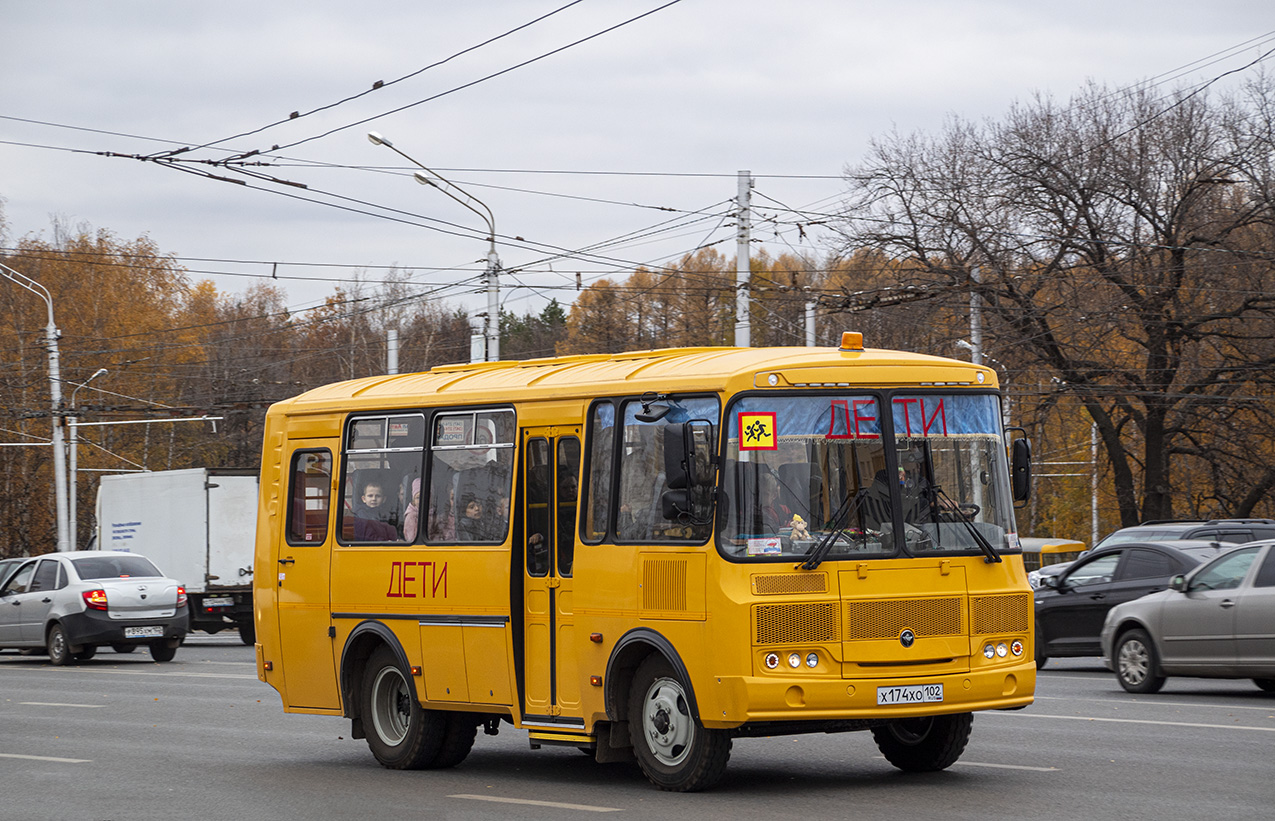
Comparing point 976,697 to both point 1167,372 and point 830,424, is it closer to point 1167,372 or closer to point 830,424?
point 830,424

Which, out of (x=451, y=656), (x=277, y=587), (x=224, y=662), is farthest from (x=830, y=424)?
(x=224, y=662)

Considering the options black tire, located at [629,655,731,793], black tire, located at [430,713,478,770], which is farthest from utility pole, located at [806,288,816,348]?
black tire, located at [629,655,731,793]

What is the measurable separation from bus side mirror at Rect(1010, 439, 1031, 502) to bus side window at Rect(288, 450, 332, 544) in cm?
533

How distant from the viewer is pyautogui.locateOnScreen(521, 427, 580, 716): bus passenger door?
10500 mm

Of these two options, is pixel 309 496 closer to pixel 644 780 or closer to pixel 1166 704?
pixel 644 780

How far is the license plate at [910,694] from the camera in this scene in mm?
9305

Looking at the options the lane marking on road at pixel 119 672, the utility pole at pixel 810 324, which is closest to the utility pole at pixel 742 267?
the utility pole at pixel 810 324

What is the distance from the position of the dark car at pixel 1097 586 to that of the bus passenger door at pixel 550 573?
33.1 ft

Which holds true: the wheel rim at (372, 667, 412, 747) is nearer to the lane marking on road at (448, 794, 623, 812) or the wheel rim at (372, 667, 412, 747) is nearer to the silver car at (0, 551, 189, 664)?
the lane marking on road at (448, 794, 623, 812)

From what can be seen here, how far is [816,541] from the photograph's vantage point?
370 inches

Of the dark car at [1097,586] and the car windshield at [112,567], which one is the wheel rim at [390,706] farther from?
the car windshield at [112,567]

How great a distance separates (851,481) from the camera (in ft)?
31.4

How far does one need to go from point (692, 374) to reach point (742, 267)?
57.5 ft

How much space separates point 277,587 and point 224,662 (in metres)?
12.7
